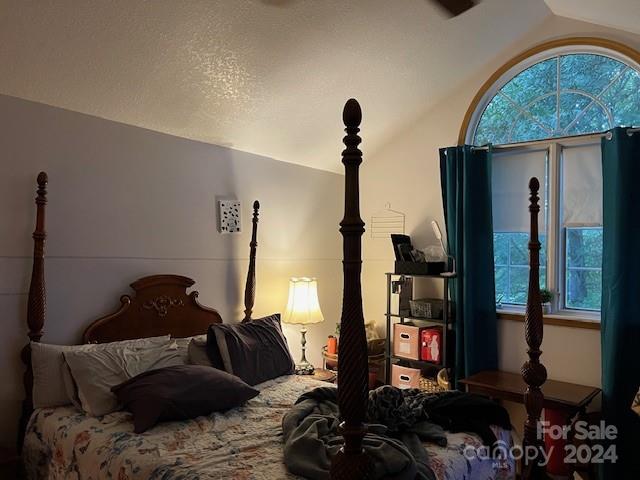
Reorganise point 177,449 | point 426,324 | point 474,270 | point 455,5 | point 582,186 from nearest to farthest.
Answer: point 177,449, point 455,5, point 582,186, point 474,270, point 426,324

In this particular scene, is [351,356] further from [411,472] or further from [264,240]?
[264,240]

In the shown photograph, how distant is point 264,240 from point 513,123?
213 centimetres

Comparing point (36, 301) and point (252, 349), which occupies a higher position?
point (36, 301)

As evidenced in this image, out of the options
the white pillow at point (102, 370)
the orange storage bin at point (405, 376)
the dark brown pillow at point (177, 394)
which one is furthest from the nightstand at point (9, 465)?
the orange storage bin at point (405, 376)

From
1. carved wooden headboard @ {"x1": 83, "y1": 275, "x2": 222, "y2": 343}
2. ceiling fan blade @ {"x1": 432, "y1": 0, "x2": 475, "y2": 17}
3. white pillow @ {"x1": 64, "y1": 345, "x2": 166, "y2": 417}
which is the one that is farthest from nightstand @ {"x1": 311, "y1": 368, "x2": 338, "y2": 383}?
ceiling fan blade @ {"x1": 432, "y1": 0, "x2": 475, "y2": 17}

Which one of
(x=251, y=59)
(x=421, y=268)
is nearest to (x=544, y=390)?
(x=421, y=268)

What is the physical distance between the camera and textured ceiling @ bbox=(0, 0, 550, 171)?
7.57 feet

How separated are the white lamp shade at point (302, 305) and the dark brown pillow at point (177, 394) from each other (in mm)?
1234

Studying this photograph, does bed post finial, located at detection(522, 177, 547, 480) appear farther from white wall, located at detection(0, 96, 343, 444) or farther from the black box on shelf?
white wall, located at detection(0, 96, 343, 444)

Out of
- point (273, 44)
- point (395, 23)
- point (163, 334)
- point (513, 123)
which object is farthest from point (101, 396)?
point (513, 123)

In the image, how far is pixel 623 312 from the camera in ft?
9.69

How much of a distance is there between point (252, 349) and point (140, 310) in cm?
72

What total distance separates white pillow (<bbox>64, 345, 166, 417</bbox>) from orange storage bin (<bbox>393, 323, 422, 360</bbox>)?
1.95m

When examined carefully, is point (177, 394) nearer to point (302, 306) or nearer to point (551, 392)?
point (302, 306)
